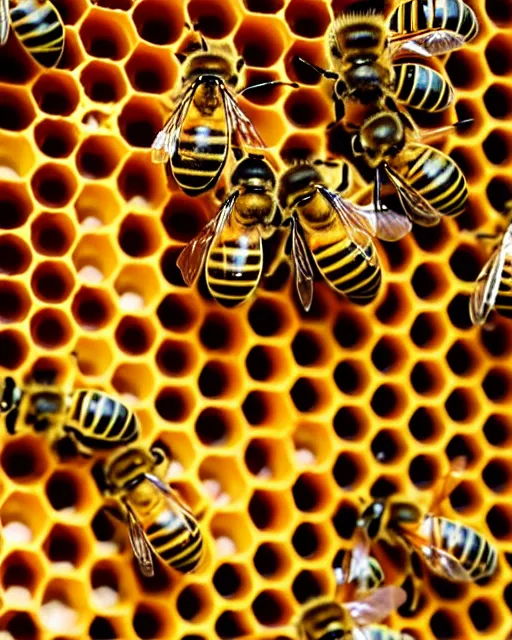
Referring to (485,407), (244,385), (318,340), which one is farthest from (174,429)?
(485,407)

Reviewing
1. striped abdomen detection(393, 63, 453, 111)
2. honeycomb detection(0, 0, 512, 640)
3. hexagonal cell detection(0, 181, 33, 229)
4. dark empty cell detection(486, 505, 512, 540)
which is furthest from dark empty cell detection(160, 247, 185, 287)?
dark empty cell detection(486, 505, 512, 540)

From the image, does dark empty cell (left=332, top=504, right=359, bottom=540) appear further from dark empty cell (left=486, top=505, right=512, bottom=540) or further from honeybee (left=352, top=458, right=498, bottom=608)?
dark empty cell (left=486, top=505, right=512, bottom=540)

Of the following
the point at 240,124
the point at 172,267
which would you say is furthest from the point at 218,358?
the point at 240,124

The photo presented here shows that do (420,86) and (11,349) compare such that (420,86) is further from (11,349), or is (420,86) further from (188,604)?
(188,604)

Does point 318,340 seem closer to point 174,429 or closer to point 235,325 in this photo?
point 235,325

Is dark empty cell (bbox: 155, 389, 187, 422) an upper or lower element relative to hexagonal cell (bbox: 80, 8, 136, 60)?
lower
